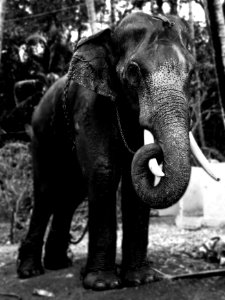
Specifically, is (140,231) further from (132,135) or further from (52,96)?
(52,96)

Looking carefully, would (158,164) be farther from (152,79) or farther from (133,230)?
(133,230)

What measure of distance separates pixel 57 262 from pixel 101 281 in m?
1.14

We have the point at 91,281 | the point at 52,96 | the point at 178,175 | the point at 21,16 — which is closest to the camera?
the point at 178,175

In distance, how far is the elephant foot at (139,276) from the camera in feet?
13.4

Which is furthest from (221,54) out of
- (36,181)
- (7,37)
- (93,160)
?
(7,37)

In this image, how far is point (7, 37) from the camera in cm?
1493

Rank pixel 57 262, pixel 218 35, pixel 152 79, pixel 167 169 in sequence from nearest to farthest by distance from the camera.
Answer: pixel 167 169, pixel 152 79, pixel 218 35, pixel 57 262

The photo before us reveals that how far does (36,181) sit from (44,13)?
37.7 ft

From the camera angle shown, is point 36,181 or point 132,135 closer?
point 132,135

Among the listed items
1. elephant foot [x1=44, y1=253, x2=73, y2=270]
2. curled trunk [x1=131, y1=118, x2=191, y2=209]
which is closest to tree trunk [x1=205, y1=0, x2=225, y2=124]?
curled trunk [x1=131, y1=118, x2=191, y2=209]

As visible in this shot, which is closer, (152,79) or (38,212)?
(152,79)

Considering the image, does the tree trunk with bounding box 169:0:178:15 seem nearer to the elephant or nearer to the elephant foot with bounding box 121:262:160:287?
the elephant

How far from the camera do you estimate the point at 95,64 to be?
4086 millimetres

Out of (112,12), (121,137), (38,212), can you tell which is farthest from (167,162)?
(112,12)
